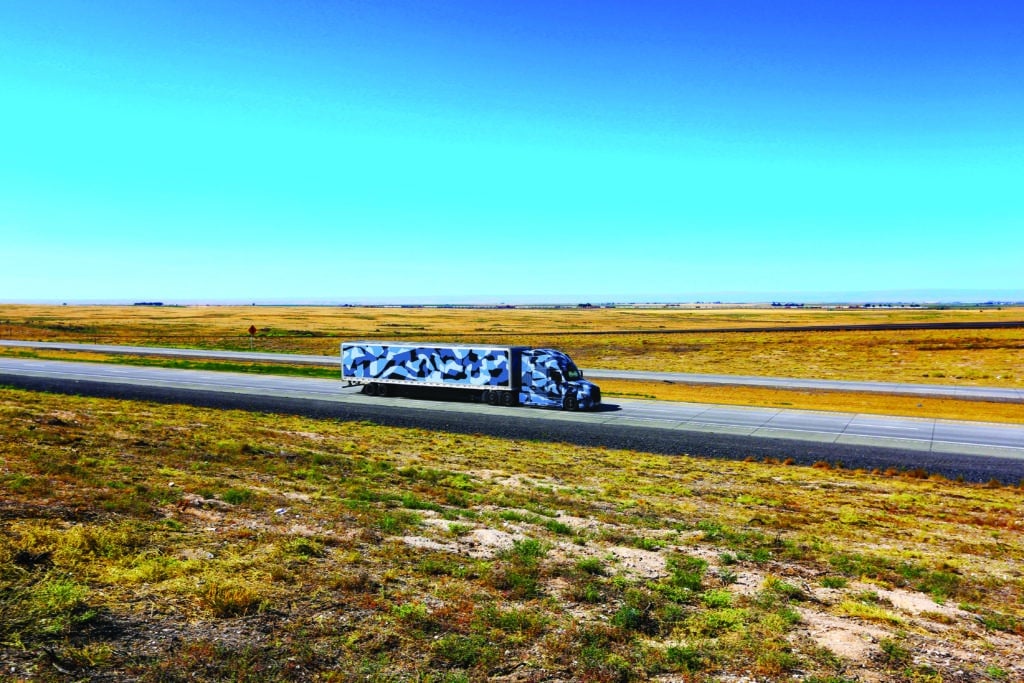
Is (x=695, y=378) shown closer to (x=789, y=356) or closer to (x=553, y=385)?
(x=789, y=356)

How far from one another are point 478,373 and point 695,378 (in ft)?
73.6

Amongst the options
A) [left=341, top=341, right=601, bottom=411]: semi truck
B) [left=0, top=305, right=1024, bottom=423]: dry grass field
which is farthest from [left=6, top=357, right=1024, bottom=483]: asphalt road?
[left=0, top=305, right=1024, bottom=423]: dry grass field

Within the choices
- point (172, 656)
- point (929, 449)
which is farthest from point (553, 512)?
point (929, 449)

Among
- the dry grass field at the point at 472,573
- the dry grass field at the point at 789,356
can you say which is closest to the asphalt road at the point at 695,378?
the dry grass field at the point at 789,356

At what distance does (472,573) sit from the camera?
11492 mm

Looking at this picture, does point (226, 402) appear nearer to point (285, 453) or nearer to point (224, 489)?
point (285, 453)

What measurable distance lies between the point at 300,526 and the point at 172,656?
5.50m

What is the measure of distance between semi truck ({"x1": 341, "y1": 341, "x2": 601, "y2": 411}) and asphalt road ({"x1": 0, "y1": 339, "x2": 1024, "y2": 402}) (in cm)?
1620

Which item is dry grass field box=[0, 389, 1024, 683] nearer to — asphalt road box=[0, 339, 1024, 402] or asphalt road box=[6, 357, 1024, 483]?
asphalt road box=[6, 357, 1024, 483]

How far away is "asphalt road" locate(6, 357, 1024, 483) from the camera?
26094mm

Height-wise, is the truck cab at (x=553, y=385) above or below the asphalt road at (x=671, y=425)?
above

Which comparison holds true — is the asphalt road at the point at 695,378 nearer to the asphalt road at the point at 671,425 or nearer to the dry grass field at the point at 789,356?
the dry grass field at the point at 789,356

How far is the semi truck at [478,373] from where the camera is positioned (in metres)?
37.2

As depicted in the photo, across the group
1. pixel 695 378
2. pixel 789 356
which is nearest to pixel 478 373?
pixel 695 378
